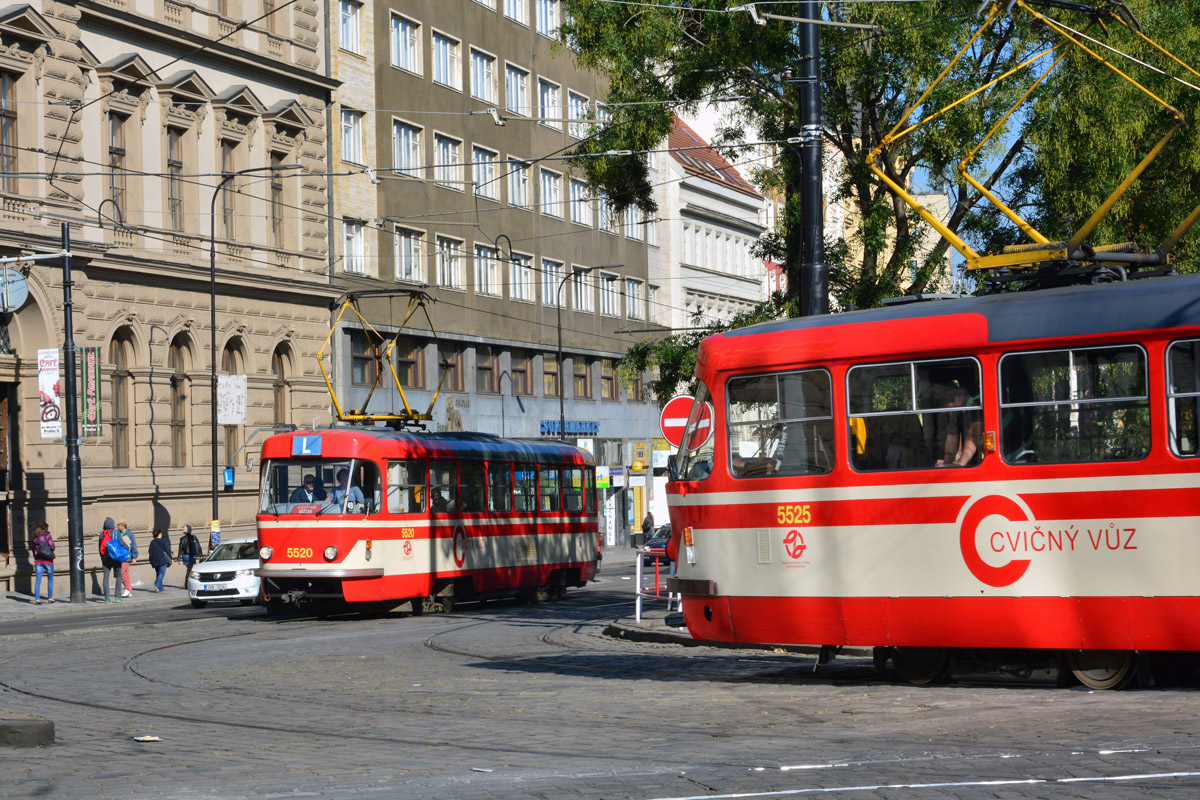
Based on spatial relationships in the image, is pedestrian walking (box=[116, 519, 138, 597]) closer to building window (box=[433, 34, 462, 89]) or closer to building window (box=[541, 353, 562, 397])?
building window (box=[433, 34, 462, 89])

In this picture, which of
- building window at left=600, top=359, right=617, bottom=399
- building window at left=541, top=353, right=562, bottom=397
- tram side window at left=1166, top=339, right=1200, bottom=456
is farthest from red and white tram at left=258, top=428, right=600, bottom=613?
building window at left=600, top=359, right=617, bottom=399

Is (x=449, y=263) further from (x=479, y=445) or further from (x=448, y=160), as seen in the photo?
(x=479, y=445)

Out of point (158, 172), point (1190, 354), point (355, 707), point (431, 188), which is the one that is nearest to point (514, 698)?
point (355, 707)

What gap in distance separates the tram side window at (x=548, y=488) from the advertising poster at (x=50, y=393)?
439 inches

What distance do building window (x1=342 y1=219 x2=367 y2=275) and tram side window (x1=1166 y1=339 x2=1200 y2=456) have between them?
38249mm

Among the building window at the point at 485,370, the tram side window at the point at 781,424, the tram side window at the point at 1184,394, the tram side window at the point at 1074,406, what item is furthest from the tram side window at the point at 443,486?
the building window at the point at 485,370

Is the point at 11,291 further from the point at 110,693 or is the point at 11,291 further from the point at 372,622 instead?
the point at 110,693

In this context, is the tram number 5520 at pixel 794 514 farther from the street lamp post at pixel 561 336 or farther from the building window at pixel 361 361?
the street lamp post at pixel 561 336

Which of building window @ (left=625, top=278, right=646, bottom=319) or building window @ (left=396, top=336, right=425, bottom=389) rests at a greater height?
building window @ (left=625, top=278, right=646, bottom=319)

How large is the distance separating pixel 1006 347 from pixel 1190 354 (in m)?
1.37

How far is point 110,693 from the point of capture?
1498 centimetres

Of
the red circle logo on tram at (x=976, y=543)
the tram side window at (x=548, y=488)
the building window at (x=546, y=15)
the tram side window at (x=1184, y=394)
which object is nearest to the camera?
the tram side window at (x=1184, y=394)

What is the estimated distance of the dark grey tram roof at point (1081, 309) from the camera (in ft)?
40.8

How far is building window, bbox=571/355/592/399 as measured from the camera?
2477 inches
